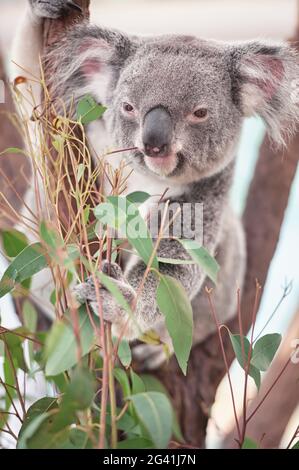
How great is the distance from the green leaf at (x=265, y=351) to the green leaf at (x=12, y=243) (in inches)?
25.5

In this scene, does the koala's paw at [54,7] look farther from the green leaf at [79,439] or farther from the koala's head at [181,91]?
the green leaf at [79,439]

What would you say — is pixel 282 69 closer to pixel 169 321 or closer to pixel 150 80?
pixel 150 80

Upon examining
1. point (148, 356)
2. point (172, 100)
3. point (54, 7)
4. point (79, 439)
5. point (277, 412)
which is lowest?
point (277, 412)

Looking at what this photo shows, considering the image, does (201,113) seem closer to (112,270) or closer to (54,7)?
(54,7)

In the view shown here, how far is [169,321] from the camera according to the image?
118cm

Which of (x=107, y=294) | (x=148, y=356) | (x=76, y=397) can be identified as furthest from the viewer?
(x=148, y=356)

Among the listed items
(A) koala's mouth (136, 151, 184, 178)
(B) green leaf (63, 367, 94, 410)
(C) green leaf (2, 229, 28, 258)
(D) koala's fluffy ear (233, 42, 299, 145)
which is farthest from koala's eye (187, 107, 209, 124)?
(B) green leaf (63, 367, 94, 410)

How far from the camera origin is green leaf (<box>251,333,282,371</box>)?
1315mm

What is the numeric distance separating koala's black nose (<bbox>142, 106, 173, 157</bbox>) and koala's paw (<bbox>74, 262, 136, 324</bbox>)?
433 millimetres

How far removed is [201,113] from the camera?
186 centimetres

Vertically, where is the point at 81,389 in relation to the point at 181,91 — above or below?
below

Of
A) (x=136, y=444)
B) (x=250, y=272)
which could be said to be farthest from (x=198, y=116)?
(x=250, y=272)

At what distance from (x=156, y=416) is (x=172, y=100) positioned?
3.48 feet

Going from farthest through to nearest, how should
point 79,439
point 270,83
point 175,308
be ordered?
point 270,83 → point 175,308 → point 79,439
